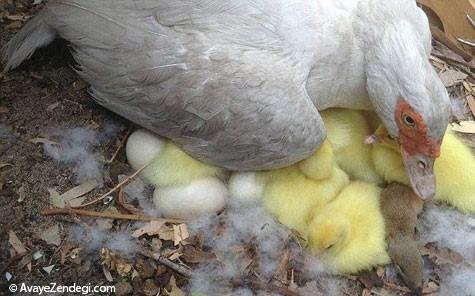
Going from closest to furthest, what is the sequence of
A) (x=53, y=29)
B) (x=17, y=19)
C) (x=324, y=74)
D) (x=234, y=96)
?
(x=234, y=96) < (x=324, y=74) < (x=53, y=29) < (x=17, y=19)

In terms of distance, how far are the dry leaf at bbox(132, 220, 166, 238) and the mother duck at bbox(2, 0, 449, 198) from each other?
228mm

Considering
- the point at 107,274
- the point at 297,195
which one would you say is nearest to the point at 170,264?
the point at 107,274

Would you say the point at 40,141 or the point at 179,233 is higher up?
the point at 40,141

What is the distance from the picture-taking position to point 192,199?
200 cm

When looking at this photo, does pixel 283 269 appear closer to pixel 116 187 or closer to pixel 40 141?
pixel 116 187

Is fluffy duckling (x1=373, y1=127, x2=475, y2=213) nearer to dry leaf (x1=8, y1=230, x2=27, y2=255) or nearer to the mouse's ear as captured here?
the mouse's ear

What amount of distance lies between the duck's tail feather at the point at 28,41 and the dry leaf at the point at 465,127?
4.50 ft

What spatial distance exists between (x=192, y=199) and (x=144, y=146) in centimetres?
23

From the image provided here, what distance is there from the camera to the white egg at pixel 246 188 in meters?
2.06

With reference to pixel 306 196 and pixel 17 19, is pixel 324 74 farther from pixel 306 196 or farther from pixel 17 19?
pixel 17 19

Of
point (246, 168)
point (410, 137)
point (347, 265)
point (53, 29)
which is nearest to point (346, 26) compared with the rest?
point (410, 137)

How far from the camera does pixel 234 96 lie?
1830 millimetres

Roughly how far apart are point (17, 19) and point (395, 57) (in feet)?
4.44

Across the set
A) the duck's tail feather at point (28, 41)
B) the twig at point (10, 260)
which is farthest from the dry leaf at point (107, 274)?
the duck's tail feather at point (28, 41)
